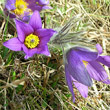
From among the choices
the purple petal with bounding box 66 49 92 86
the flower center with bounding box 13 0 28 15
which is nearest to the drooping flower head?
the flower center with bounding box 13 0 28 15

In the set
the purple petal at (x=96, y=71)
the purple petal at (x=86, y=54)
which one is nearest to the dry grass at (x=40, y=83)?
the purple petal at (x=86, y=54)

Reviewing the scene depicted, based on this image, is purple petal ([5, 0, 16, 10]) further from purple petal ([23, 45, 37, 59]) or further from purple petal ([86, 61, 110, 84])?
purple petal ([86, 61, 110, 84])

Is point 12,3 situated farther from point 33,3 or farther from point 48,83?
point 48,83

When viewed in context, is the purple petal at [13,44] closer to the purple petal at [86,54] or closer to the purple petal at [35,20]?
the purple petal at [35,20]

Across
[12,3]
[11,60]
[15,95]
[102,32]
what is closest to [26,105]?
[15,95]

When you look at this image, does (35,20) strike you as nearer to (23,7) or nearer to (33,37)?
(33,37)
